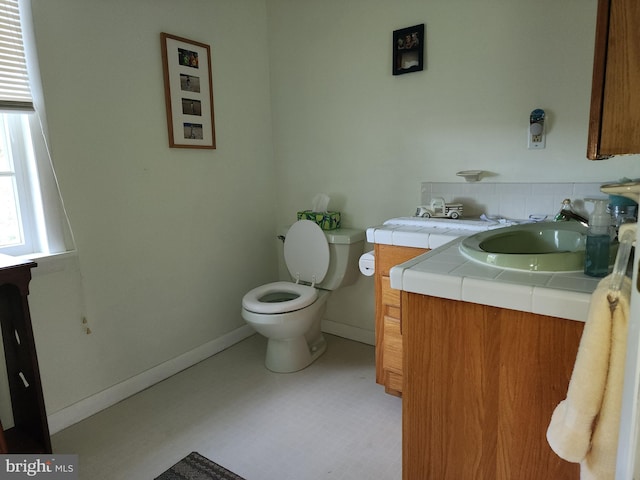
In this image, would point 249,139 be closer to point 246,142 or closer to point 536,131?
point 246,142

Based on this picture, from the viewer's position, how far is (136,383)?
219 cm

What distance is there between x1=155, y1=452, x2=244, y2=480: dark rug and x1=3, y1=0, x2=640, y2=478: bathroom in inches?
25.8

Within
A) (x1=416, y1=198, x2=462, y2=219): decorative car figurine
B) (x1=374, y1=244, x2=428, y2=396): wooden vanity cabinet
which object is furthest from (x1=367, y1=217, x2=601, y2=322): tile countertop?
(x1=416, y1=198, x2=462, y2=219): decorative car figurine

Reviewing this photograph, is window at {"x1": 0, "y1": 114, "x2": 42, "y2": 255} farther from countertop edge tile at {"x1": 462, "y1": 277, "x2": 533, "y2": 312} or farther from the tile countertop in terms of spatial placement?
countertop edge tile at {"x1": 462, "y1": 277, "x2": 533, "y2": 312}

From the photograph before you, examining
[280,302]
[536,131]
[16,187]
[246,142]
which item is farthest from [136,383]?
[536,131]

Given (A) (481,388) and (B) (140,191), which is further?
(B) (140,191)

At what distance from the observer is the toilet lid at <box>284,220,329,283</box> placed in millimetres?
2412

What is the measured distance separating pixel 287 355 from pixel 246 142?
136 cm

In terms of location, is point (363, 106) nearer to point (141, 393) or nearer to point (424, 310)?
point (424, 310)

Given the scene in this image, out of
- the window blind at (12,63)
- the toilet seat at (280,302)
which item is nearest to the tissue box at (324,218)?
the toilet seat at (280,302)

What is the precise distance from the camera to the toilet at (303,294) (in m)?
2.18

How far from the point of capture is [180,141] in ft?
7.52

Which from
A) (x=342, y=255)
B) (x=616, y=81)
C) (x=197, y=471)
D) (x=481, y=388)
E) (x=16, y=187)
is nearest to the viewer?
(x=616, y=81)

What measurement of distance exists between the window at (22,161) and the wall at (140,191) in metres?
0.06
